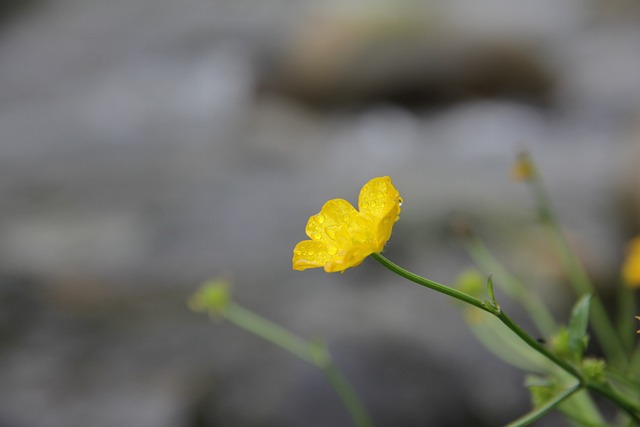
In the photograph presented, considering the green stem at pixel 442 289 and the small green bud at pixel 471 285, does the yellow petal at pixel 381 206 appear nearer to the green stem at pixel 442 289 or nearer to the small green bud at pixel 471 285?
the green stem at pixel 442 289

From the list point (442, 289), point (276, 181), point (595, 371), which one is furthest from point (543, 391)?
point (276, 181)

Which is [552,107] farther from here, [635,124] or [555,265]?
[555,265]

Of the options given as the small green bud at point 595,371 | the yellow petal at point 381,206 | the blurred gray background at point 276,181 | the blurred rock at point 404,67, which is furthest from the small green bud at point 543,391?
the blurred rock at point 404,67

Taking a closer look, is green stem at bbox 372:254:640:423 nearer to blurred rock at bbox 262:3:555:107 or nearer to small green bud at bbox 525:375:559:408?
small green bud at bbox 525:375:559:408

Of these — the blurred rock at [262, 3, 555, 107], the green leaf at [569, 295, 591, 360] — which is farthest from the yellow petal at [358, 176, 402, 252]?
the blurred rock at [262, 3, 555, 107]

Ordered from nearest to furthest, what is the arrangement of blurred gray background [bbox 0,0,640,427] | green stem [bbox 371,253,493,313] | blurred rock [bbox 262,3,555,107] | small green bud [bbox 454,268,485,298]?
green stem [bbox 371,253,493,313]
small green bud [bbox 454,268,485,298]
blurred gray background [bbox 0,0,640,427]
blurred rock [bbox 262,3,555,107]

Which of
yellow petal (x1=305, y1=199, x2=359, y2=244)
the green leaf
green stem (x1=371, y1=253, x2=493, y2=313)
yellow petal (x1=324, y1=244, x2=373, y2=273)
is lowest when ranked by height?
the green leaf
